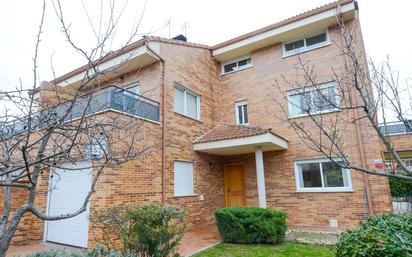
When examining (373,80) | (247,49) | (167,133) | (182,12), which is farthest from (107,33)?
(247,49)

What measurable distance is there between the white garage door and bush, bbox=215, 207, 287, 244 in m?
4.35

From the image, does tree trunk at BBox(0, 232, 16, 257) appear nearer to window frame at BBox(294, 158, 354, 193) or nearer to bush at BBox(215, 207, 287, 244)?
bush at BBox(215, 207, 287, 244)

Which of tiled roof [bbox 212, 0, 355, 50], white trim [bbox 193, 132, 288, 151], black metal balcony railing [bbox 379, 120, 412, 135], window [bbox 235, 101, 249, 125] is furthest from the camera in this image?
window [bbox 235, 101, 249, 125]

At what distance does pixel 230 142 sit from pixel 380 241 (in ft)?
23.9

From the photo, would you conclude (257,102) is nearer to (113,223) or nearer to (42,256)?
(113,223)

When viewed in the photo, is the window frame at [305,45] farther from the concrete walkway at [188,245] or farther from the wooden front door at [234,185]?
the concrete walkway at [188,245]

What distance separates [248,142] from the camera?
9945 millimetres

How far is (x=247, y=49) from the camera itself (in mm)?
13234

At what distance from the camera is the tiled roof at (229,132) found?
998 cm

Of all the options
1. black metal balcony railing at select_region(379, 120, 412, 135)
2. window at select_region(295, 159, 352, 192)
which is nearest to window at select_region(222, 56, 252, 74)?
window at select_region(295, 159, 352, 192)

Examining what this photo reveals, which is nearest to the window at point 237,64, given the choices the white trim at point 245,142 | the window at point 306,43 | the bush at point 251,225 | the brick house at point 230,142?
the brick house at point 230,142

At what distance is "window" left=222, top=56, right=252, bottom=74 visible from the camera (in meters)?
13.6

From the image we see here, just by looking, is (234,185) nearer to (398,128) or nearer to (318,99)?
(398,128)

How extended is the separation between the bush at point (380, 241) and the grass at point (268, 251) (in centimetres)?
302
